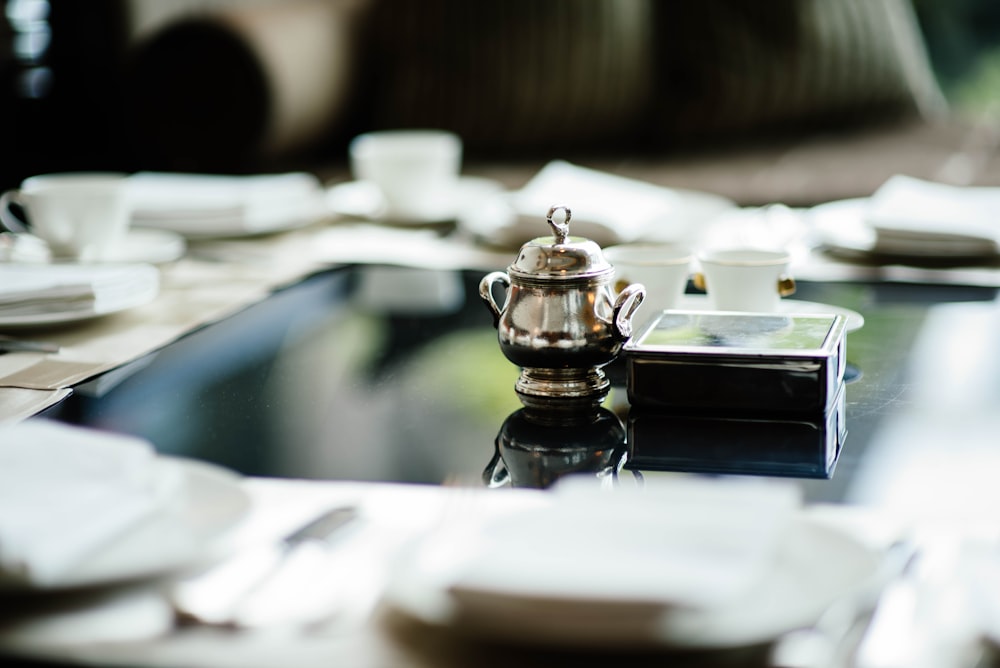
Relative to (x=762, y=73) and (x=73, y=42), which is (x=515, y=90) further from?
(x=73, y=42)

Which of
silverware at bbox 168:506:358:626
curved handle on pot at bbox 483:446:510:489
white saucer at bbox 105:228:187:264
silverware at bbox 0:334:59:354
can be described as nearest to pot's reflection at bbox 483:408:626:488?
curved handle on pot at bbox 483:446:510:489

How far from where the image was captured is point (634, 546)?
0.46 metres

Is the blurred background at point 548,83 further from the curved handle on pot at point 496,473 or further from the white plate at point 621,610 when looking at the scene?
the white plate at point 621,610

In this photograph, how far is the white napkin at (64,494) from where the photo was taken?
18.5 inches

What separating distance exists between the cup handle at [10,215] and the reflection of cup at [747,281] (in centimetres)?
69

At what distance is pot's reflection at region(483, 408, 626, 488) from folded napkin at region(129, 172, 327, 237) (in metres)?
0.75

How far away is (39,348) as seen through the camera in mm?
930

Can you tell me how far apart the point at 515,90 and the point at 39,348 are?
59.7 inches

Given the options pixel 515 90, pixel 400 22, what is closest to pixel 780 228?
pixel 515 90

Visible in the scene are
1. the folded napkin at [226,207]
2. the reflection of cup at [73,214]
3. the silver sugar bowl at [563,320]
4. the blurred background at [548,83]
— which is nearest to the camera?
the silver sugar bowl at [563,320]

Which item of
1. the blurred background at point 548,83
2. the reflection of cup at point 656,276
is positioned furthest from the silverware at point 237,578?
the blurred background at point 548,83

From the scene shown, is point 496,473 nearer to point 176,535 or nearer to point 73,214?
point 176,535

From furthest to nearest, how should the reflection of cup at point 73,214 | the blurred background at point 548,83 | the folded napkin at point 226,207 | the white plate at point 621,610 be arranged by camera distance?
the blurred background at point 548,83
the folded napkin at point 226,207
the reflection of cup at point 73,214
the white plate at point 621,610

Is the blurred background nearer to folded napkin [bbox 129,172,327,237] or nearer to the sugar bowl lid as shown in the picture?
folded napkin [bbox 129,172,327,237]
